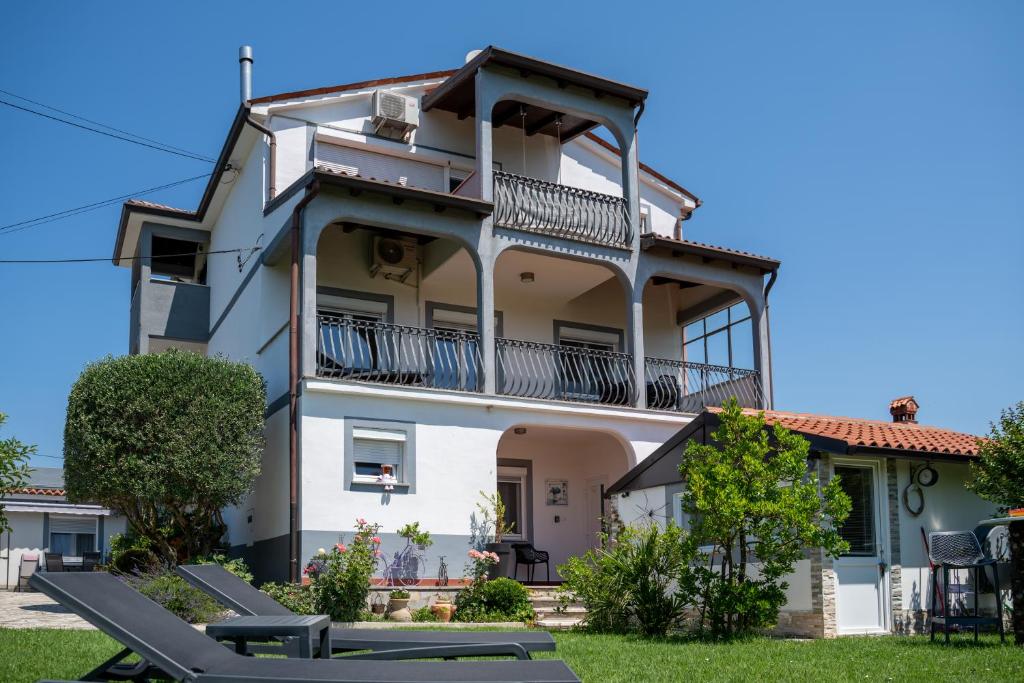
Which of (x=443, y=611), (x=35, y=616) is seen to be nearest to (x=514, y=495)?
(x=443, y=611)

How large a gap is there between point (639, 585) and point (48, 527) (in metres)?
19.1

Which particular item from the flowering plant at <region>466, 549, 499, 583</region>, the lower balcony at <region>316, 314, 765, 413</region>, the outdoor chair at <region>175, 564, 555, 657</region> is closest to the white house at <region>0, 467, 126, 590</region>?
the lower balcony at <region>316, 314, 765, 413</region>

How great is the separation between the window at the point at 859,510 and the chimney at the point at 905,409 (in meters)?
4.07

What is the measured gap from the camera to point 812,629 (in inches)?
476

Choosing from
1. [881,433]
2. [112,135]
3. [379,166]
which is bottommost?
[881,433]

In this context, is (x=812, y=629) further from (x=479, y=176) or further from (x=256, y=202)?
(x=256, y=202)

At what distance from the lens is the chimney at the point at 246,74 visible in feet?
60.8

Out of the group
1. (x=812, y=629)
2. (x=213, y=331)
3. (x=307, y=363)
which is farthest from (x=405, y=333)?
(x=812, y=629)

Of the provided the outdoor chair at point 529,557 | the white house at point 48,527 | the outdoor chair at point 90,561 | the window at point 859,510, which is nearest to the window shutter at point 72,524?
the white house at point 48,527

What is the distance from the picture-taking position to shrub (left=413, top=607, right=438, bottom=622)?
14.1 meters

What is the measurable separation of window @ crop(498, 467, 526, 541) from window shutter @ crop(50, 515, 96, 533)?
12.8 meters

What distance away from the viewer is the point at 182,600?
1246 centimetres

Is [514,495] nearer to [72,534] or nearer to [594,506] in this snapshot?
[594,506]

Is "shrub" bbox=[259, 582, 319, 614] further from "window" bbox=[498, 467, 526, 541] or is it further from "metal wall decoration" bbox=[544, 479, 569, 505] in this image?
"metal wall decoration" bbox=[544, 479, 569, 505]
